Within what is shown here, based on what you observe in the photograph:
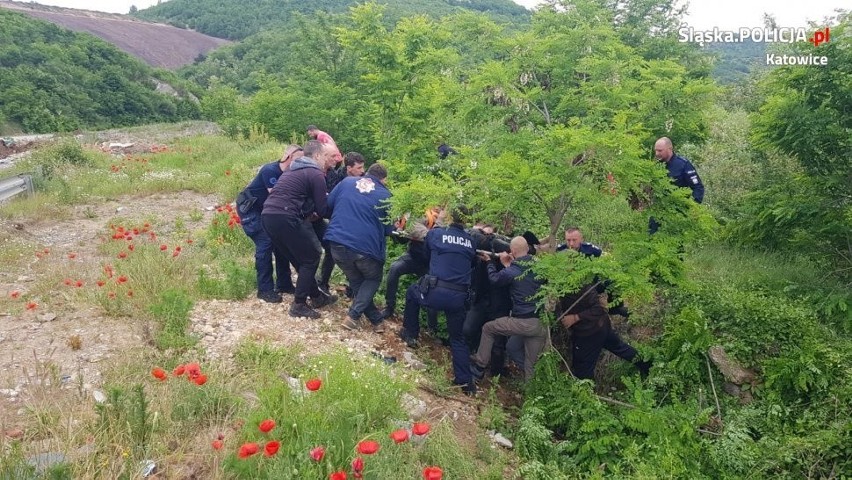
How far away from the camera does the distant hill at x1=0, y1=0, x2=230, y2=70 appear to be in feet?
179

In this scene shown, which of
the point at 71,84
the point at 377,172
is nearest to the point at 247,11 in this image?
the point at 71,84

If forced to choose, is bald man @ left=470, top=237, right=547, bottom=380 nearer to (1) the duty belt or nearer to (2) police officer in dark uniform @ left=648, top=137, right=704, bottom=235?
(1) the duty belt

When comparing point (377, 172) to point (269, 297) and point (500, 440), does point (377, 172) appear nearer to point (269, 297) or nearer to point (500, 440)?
point (269, 297)

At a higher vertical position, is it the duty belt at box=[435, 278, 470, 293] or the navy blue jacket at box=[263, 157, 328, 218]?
the navy blue jacket at box=[263, 157, 328, 218]

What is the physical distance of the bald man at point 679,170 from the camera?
685 centimetres

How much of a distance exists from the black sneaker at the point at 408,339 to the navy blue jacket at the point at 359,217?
0.91m

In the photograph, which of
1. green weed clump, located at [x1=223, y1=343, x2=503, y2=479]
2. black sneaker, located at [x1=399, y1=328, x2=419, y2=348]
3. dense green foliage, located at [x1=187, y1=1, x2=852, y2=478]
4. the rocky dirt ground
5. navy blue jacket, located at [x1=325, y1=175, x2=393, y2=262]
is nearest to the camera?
green weed clump, located at [x1=223, y1=343, x2=503, y2=479]

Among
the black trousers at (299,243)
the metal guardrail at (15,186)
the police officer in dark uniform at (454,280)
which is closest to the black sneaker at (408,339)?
the police officer in dark uniform at (454,280)

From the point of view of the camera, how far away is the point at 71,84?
40.5 m

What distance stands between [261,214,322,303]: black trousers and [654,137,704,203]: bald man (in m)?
4.09

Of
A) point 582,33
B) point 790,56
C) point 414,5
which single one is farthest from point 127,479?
point 414,5

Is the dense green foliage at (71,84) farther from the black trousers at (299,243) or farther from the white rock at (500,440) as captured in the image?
the white rock at (500,440)

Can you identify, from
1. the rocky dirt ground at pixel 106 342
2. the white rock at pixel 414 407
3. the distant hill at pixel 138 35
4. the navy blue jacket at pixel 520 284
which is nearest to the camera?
the rocky dirt ground at pixel 106 342

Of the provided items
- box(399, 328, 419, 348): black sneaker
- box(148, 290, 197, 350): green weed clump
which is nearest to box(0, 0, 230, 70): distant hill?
box(148, 290, 197, 350): green weed clump
